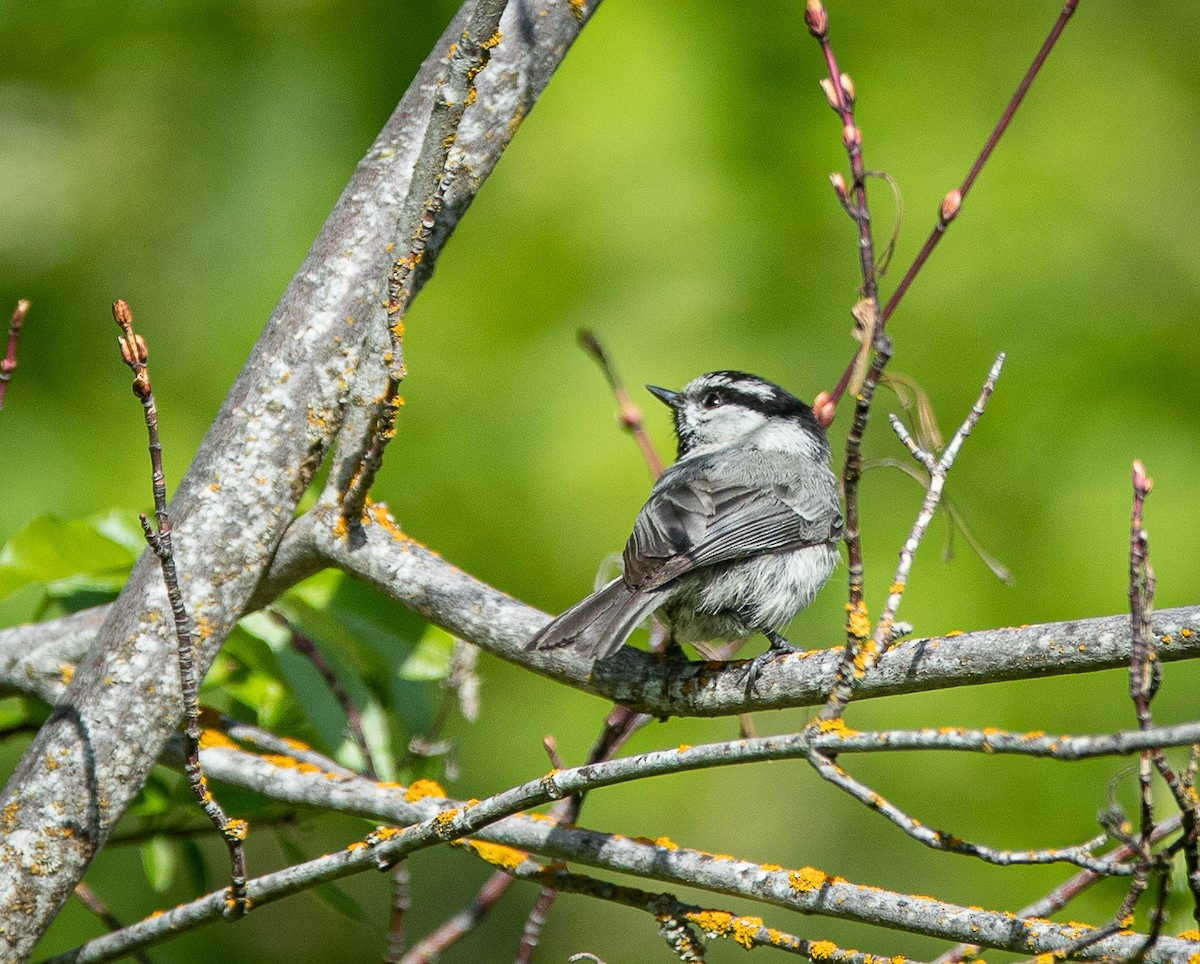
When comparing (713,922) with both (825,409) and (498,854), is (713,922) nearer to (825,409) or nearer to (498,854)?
(498,854)

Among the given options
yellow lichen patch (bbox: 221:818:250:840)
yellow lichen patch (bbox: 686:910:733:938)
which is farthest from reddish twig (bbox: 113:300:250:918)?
yellow lichen patch (bbox: 686:910:733:938)

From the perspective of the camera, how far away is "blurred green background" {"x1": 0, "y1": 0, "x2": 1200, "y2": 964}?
14.2 feet

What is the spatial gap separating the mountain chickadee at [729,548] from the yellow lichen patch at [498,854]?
1.60 ft

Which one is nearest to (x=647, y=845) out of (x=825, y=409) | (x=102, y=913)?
(x=825, y=409)

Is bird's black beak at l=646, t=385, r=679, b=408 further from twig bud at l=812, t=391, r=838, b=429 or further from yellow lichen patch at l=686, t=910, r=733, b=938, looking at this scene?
yellow lichen patch at l=686, t=910, r=733, b=938

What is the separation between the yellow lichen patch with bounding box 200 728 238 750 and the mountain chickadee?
96 cm

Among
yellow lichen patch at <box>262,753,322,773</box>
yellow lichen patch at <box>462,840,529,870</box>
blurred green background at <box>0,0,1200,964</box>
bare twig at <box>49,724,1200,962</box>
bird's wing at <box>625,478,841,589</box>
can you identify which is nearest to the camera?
bare twig at <box>49,724,1200,962</box>

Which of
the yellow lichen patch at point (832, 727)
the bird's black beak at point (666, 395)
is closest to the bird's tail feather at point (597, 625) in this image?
the yellow lichen patch at point (832, 727)

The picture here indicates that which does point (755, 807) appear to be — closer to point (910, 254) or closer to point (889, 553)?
point (889, 553)

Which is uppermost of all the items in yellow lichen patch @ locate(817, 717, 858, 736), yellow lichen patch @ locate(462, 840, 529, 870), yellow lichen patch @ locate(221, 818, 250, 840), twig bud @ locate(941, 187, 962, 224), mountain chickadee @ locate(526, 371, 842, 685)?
twig bud @ locate(941, 187, 962, 224)

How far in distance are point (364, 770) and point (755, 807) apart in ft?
7.23

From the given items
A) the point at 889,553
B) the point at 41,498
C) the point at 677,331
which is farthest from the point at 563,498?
the point at 41,498

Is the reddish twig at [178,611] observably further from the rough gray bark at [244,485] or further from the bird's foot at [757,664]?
the bird's foot at [757,664]

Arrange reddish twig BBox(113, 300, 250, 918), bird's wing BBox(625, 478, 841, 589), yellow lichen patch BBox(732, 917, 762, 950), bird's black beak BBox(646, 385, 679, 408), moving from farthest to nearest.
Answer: bird's black beak BBox(646, 385, 679, 408), bird's wing BBox(625, 478, 841, 589), yellow lichen patch BBox(732, 917, 762, 950), reddish twig BBox(113, 300, 250, 918)
